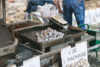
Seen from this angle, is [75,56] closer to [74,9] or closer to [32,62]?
[32,62]

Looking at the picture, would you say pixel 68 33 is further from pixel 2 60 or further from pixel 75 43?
pixel 2 60

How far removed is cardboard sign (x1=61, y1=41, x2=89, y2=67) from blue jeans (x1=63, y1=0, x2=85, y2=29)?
4.00 feet

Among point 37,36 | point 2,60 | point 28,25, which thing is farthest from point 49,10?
point 2,60

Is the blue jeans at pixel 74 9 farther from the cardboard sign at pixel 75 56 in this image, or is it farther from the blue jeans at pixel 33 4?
the cardboard sign at pixel 75 56

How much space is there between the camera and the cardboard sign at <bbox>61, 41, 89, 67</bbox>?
4.11 ft

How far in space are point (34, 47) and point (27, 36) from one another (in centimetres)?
11

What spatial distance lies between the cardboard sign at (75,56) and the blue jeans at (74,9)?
122 cm

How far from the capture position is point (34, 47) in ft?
4.05

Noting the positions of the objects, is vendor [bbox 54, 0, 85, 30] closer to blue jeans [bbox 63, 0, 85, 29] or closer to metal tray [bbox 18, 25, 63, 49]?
blue jeans [bbox 63, 0, 85, 29]

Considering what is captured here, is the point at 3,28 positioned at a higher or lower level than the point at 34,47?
higher

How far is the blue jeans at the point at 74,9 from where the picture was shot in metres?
2.50

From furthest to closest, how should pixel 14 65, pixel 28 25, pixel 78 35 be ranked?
pixel 28 25, pixel 78 35, pixel 14 65

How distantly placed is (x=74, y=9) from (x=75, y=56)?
1296 mm

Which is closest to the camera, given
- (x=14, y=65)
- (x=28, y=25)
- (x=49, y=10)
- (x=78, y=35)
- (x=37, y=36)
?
(x=14, y=65)
